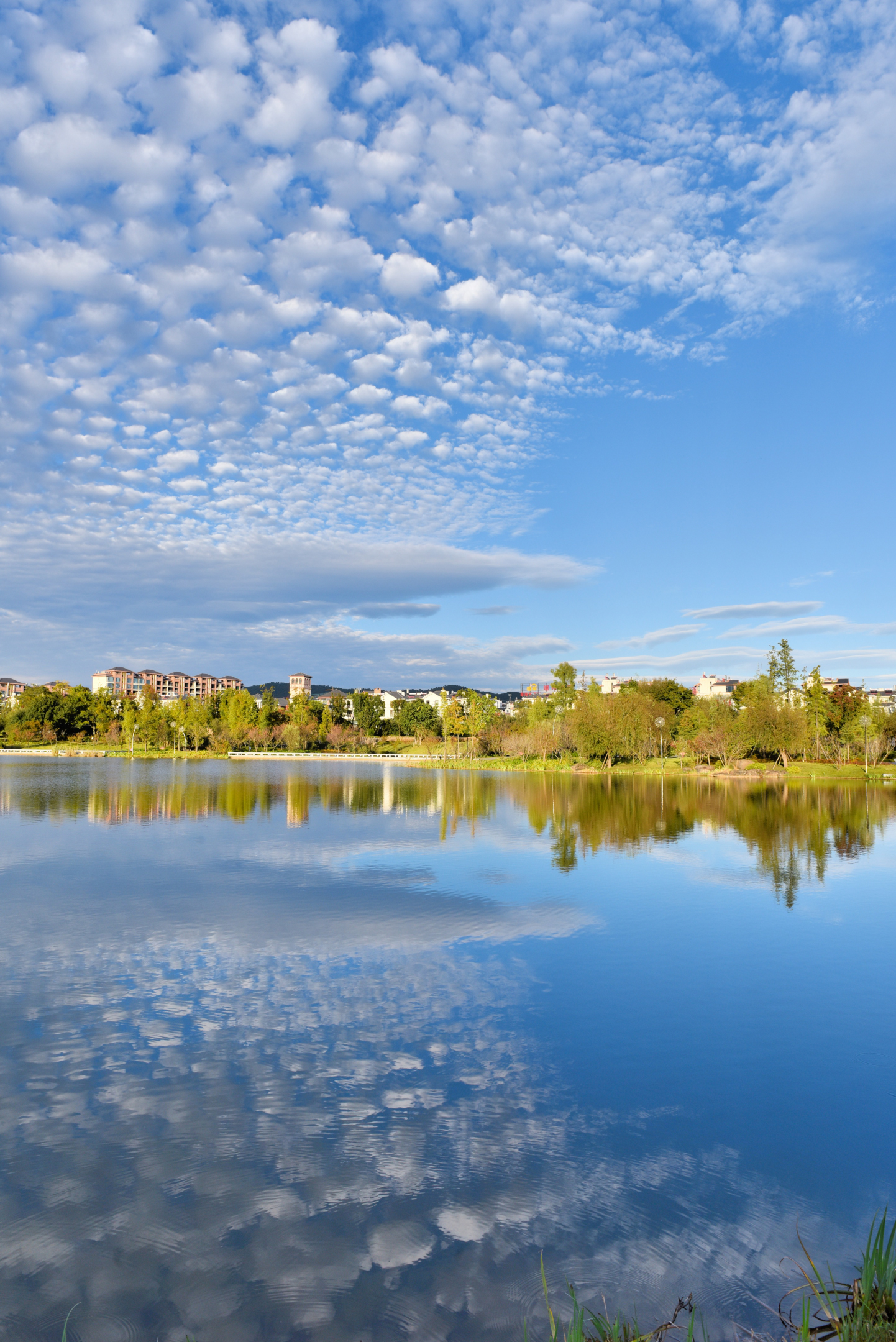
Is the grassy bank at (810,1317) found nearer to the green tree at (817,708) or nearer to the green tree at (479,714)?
the green tree at (817,708)

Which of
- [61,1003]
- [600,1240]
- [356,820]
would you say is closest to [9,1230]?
[600,1240]

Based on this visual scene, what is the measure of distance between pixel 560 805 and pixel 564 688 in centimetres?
3983

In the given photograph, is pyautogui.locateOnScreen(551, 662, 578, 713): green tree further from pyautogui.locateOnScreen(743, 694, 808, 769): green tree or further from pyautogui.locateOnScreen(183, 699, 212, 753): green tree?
pyautogui.locateOnScreen(183, 699, 212, 753): green tree

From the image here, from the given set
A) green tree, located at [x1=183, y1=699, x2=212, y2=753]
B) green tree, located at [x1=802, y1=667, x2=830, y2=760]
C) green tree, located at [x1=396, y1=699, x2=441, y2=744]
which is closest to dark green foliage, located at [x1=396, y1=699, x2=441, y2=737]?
green tree, located at [x1=396, y1=699, x2=441, y2=744]

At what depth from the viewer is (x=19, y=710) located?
339 feet

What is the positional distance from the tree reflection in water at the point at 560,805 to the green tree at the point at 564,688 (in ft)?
64.6

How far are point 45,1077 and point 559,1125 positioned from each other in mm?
4204

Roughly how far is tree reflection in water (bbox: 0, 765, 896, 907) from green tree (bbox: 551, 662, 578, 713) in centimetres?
1970

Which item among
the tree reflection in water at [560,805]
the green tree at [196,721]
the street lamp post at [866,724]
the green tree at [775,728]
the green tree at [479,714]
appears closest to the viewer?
the tree reflection in water at [560,805]

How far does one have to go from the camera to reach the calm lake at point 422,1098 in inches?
161

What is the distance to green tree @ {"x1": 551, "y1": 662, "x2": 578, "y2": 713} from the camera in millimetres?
71062

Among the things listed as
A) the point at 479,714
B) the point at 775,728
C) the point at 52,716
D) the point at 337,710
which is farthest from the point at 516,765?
the point at 52,716

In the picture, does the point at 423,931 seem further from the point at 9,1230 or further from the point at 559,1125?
the point at 9,1230

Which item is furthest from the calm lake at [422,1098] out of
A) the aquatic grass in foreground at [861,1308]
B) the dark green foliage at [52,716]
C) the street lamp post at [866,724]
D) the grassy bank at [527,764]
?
the dark green foliage at [52,716]
